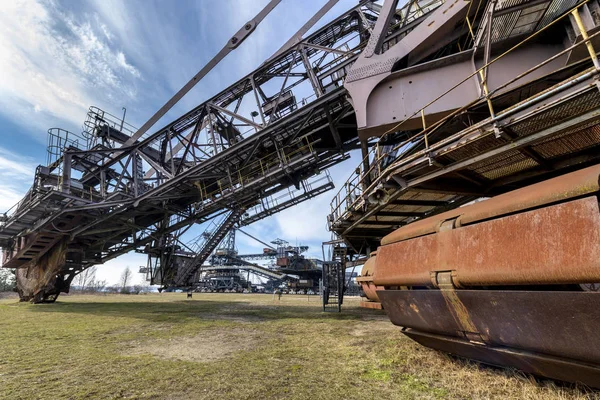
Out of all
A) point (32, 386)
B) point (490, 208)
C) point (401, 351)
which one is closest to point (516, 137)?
point (490, 208)

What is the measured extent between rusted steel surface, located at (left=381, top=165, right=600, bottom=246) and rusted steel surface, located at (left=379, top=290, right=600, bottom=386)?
92 centimetres

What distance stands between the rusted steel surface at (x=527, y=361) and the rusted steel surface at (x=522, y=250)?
33.0 inches

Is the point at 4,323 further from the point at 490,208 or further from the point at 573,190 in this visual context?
the point at 573,190

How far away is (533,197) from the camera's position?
123 inches

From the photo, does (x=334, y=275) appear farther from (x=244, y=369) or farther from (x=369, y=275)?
(x=244, y=369)

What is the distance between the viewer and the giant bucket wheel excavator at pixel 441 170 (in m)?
2.97

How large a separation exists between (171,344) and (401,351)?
491cm

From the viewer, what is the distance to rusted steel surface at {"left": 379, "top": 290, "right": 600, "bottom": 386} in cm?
265

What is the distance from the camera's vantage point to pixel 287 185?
13.7m

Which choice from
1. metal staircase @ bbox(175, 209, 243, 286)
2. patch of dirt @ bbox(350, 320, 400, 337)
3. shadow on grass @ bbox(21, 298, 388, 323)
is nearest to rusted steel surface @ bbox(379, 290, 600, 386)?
patch of dirt @ bbox(350, 320, 400, 337)

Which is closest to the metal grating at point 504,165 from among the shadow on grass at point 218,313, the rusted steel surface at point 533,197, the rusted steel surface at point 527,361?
the rusted steel surface at point 533,197

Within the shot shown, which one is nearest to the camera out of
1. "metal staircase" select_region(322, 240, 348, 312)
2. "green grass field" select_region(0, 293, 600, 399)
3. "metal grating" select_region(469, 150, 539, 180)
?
"green grass field" select_region(0, 293, 600, 399)

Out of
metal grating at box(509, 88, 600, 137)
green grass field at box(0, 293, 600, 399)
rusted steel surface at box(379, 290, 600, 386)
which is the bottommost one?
green grass field at box(0, 293, 600, 399)

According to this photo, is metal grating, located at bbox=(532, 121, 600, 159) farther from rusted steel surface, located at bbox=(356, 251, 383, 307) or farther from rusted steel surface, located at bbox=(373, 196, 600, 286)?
rusted steel surface, located at bbox=(356, 251, 383, 307)
